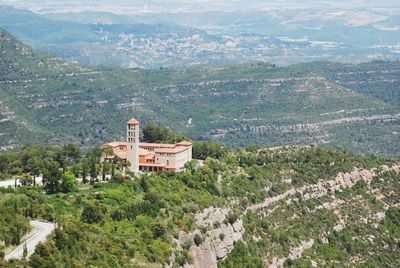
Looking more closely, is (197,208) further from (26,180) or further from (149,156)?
(149,156)

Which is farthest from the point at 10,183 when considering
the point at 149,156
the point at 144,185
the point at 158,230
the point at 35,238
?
the point at 35,238

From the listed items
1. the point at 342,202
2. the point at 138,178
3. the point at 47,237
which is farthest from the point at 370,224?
the point at 47,237

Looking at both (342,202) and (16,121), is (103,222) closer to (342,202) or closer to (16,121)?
(342,202)

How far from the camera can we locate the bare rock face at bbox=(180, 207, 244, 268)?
250ft

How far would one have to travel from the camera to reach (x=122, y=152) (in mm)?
101938

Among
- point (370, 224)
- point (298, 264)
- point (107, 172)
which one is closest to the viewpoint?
point (298, 264)

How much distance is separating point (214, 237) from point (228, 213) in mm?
4641

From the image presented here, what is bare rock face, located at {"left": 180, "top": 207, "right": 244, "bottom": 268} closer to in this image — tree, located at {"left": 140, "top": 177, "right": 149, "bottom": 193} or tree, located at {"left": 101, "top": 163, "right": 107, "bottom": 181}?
tree, located at {"left": 140, "top": 177, "right": 149, "bottom": 193}

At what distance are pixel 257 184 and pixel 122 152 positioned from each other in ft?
48.7

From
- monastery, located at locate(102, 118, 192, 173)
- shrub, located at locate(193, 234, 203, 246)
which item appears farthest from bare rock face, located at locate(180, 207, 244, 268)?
monastery, located at locate(102, 118, 192, 173)

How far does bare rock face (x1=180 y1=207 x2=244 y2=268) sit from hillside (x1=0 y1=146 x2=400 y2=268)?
0.31 ft

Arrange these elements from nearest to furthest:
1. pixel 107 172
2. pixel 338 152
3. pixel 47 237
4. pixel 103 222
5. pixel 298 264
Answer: pixel 47 237 → pixel 103 222 → pixel 298 264 → pixel 107 172 → pixel 338 152

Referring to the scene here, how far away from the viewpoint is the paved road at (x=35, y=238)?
59000mm

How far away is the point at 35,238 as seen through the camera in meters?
63.0
